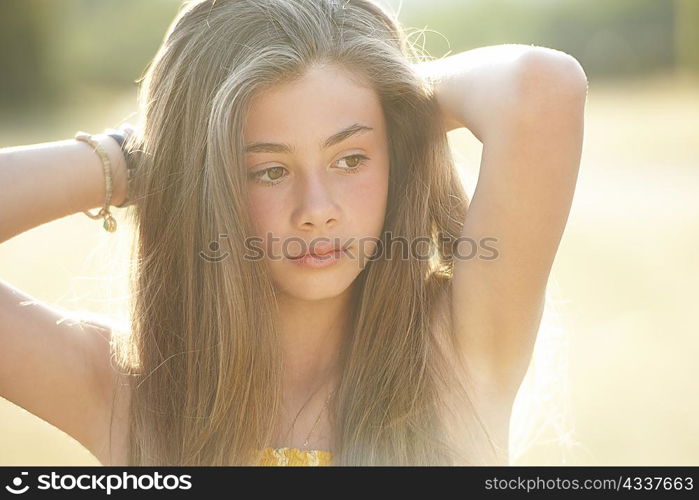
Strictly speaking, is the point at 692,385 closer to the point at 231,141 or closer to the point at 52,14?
the point at 231,141

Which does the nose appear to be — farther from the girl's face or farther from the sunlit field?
the sunlit field

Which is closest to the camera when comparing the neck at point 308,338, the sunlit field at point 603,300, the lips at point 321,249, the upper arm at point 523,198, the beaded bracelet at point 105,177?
the upper arm at point 523,198

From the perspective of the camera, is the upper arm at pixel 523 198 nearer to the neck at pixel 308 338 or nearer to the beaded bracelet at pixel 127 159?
the neck at pixel 308 338

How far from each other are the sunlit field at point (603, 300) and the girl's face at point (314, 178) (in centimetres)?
47

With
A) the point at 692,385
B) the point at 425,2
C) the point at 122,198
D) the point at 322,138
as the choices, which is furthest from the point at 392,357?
the point at 425,2

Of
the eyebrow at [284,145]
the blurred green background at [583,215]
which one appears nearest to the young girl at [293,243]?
the eyebrow at [284,145]

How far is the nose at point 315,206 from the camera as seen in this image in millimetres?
2336

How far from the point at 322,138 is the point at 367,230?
0.93 ft

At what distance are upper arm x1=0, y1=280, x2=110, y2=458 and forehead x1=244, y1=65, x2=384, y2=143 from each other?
0.69 metres

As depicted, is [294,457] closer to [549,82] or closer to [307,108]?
[307,108]

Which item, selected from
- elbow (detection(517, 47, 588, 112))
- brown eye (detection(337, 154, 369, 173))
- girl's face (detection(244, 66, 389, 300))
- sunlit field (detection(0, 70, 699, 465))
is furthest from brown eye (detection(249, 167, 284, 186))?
elbow (detection(517, 47, 588, 112))

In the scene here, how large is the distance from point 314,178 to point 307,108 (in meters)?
0.19

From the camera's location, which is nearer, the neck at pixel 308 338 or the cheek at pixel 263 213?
the cheek at pixel 263 213

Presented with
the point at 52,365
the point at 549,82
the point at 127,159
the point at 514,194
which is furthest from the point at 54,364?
the point at 549,82
